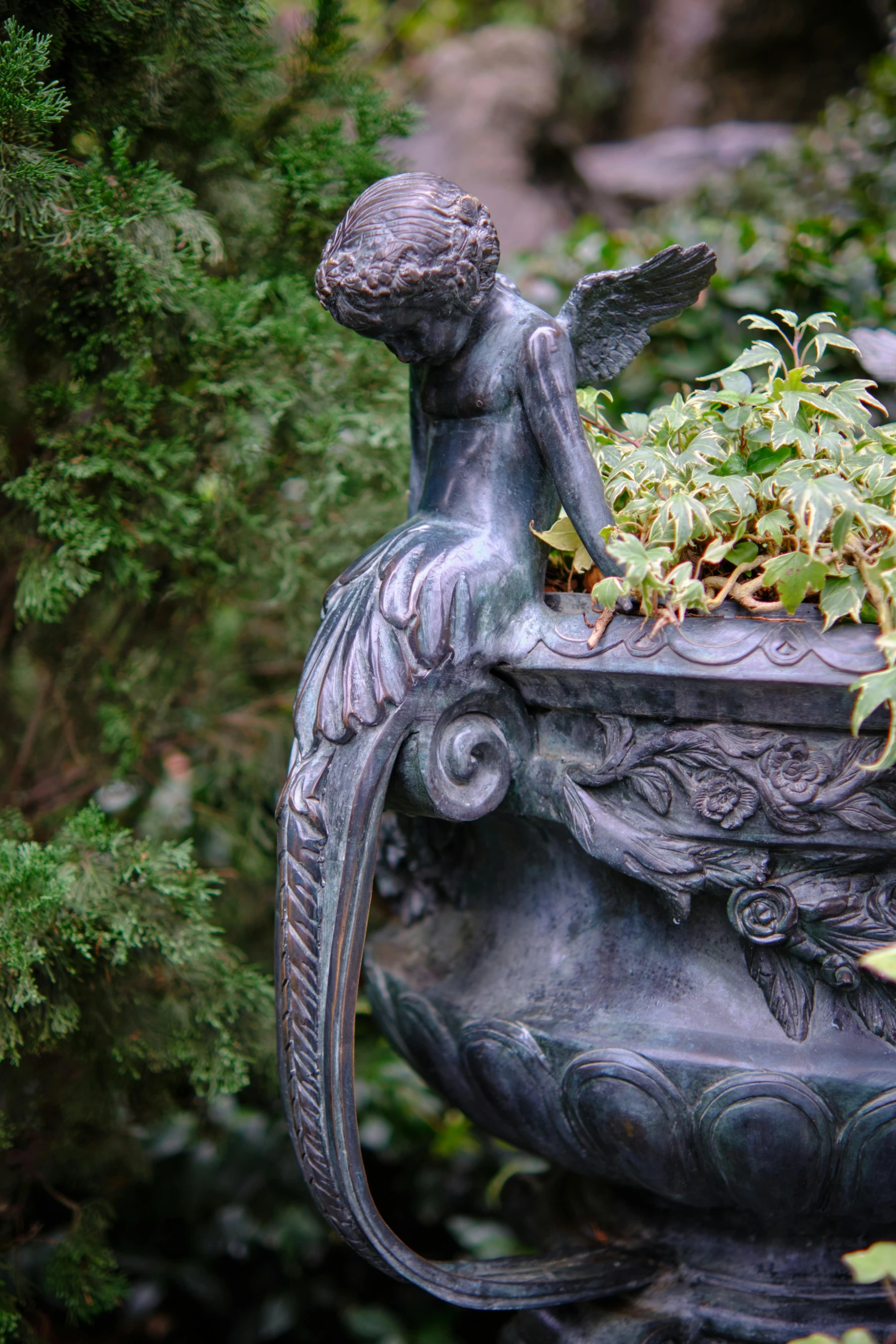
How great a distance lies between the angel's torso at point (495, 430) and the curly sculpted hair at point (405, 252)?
2.4 inches

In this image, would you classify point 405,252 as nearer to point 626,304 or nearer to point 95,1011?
point 626,304

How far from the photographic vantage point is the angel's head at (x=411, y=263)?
100cm

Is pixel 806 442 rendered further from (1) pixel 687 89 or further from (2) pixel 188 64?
(1) pixel 687 89

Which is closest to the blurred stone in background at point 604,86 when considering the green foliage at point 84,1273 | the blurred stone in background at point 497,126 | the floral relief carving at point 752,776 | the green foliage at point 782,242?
the blurred stone in background at point 497,126

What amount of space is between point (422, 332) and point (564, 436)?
0.58ft

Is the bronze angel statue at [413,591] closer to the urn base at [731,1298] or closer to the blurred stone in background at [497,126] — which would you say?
the urn base at [731,1298]

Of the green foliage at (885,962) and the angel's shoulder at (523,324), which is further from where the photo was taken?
the angel's shoulder at (523,324)

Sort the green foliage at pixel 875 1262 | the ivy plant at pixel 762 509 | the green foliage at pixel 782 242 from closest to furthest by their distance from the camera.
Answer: the green foliage at pixel 875 1262, the ivy plant at pixel 762 509, the green foliage at pixel 782 242

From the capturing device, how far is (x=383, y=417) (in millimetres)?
1688

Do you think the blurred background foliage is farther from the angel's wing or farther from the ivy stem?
the ivy stem

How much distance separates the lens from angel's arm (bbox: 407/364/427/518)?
1.21 m

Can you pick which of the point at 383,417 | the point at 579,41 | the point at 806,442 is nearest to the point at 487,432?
the point at 806,442

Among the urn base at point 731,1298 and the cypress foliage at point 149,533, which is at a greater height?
the cypress foliage at point 149,533

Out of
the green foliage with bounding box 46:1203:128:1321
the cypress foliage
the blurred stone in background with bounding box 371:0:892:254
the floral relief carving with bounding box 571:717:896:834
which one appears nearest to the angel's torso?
the floral relief carving with bounding box 571:717:896:834
